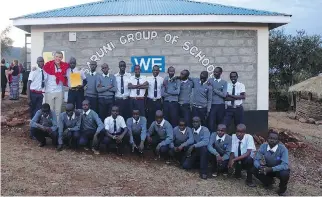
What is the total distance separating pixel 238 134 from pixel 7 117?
263 inches

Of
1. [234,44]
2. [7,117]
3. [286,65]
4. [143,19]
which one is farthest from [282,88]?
[7,117]

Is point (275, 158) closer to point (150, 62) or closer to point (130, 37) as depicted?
point (150, 62)

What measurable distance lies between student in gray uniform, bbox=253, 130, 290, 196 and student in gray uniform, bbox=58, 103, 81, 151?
11.7 feet

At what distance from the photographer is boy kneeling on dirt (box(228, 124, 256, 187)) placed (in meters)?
7.31

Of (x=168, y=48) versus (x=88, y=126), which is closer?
(x=88, y=126)

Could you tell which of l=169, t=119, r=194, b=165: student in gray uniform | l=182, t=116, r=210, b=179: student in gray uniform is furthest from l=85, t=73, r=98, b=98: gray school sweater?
l=182, t=116, r=210, b=179: student in gray uniform

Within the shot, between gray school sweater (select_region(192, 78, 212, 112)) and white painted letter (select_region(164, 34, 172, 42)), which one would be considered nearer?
gray school sweater (select_region(192, 78, 212, 112))

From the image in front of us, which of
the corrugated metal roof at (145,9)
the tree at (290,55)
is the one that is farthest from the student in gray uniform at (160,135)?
the tree at (290,55)

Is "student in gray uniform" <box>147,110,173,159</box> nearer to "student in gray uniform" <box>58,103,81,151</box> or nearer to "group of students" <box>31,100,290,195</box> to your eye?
"group of students" <box>31,100,290,195</box>

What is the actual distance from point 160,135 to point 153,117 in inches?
34.1

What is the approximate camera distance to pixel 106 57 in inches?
397

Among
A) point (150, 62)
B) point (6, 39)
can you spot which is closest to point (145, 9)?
point (150, 62)

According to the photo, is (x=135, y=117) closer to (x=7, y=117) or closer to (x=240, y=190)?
(x=240, y=190)

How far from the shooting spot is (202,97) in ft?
27.8
